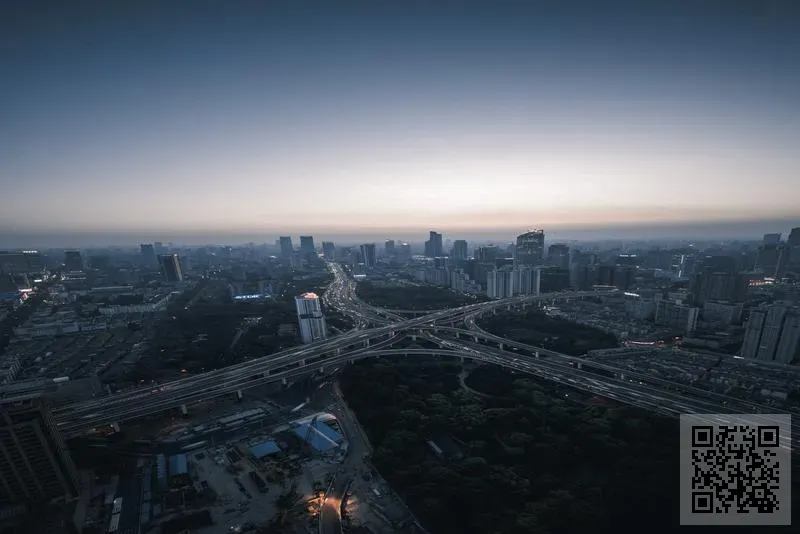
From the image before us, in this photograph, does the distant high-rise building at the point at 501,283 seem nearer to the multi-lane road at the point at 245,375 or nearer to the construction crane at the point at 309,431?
→ the multi-lane road at the point at 245,375

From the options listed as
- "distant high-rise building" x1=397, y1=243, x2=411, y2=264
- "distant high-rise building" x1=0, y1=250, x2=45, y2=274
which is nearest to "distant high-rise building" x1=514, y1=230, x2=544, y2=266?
"distant high-rise building" x1=397, y1=243, x2=411, y2=264

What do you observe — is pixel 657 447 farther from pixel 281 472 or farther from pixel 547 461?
pixel 281 472

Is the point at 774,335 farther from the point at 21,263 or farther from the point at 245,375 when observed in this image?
the point at 21,263

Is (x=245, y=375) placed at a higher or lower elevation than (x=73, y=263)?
lower

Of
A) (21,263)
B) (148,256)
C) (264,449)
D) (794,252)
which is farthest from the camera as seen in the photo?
(148,256)

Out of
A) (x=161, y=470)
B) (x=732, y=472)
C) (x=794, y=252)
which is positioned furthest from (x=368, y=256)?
(x=794, y=252)

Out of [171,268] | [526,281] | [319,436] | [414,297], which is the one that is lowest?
[319,436]

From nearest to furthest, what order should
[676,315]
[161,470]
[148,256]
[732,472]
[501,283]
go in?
[732,472] → [161,470] → [676,315] → [501,283] → [148,256]

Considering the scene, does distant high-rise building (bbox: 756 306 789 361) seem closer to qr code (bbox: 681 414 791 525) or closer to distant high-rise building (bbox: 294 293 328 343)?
qr code (bbox: 681 414 791 525)
